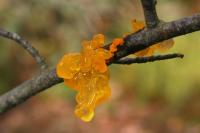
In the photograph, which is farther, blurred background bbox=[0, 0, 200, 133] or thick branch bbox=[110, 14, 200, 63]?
blurred background bbox=[0, 0, 200, 133]

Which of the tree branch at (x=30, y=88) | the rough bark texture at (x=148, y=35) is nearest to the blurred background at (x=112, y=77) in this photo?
the tree branch at (x=30, y=88)

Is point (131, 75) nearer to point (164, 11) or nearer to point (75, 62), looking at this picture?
point (164, 11)

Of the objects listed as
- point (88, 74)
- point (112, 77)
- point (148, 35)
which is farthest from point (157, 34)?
point (112, 77)

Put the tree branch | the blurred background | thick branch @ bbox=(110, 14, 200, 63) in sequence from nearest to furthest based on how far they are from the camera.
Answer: thick branch @ bbox=(110, 14, 200, 63)
the tree branch
the blurred background

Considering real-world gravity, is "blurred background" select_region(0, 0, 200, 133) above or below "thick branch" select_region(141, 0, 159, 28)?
Result: below

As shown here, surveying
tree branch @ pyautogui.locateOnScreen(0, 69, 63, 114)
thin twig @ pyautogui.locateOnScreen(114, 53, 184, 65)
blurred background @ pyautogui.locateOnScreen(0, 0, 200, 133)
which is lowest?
blurred background @ pyautogui.locateOnScreen(0, 0, 200, 133)

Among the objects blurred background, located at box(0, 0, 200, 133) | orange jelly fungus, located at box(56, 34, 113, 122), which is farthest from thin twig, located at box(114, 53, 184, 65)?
blurred background, located at box(0, 0, 200, 133)

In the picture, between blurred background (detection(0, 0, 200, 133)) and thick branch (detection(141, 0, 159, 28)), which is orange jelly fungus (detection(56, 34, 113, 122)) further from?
blurred background (detection(0, 0, 200, 133))
